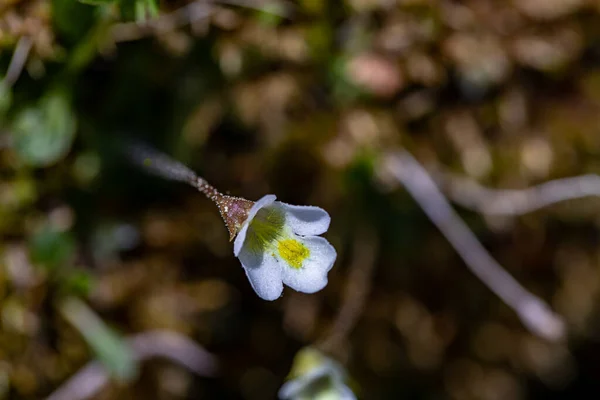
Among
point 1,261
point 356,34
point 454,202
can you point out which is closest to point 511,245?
point 454,202

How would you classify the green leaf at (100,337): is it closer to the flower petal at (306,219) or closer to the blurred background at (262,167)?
the blurred background at (262,167)

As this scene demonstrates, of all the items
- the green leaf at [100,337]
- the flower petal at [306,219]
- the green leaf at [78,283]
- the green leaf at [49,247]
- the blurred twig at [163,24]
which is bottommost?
the green leaf at [100,337]

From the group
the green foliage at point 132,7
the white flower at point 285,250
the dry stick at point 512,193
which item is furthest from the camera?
the dry stick at point 512,193

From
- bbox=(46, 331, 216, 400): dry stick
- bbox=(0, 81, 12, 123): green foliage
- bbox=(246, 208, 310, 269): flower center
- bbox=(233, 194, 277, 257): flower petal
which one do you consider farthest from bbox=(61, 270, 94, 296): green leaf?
bbox=(233, 194, 277, 257): flower petal

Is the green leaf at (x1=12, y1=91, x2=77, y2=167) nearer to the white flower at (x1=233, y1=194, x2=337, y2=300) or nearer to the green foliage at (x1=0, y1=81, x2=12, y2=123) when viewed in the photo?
the green foliage at (x1=0, y1=81, x2=12, y2=123)

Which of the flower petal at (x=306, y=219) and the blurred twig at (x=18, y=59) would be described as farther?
the blurred twig at (x=18, y=59)

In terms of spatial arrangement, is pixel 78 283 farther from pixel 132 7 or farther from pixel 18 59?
pixel 132 7

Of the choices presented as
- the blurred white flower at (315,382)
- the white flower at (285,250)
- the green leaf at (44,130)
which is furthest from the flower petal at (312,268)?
the green leaf at (44,130)
